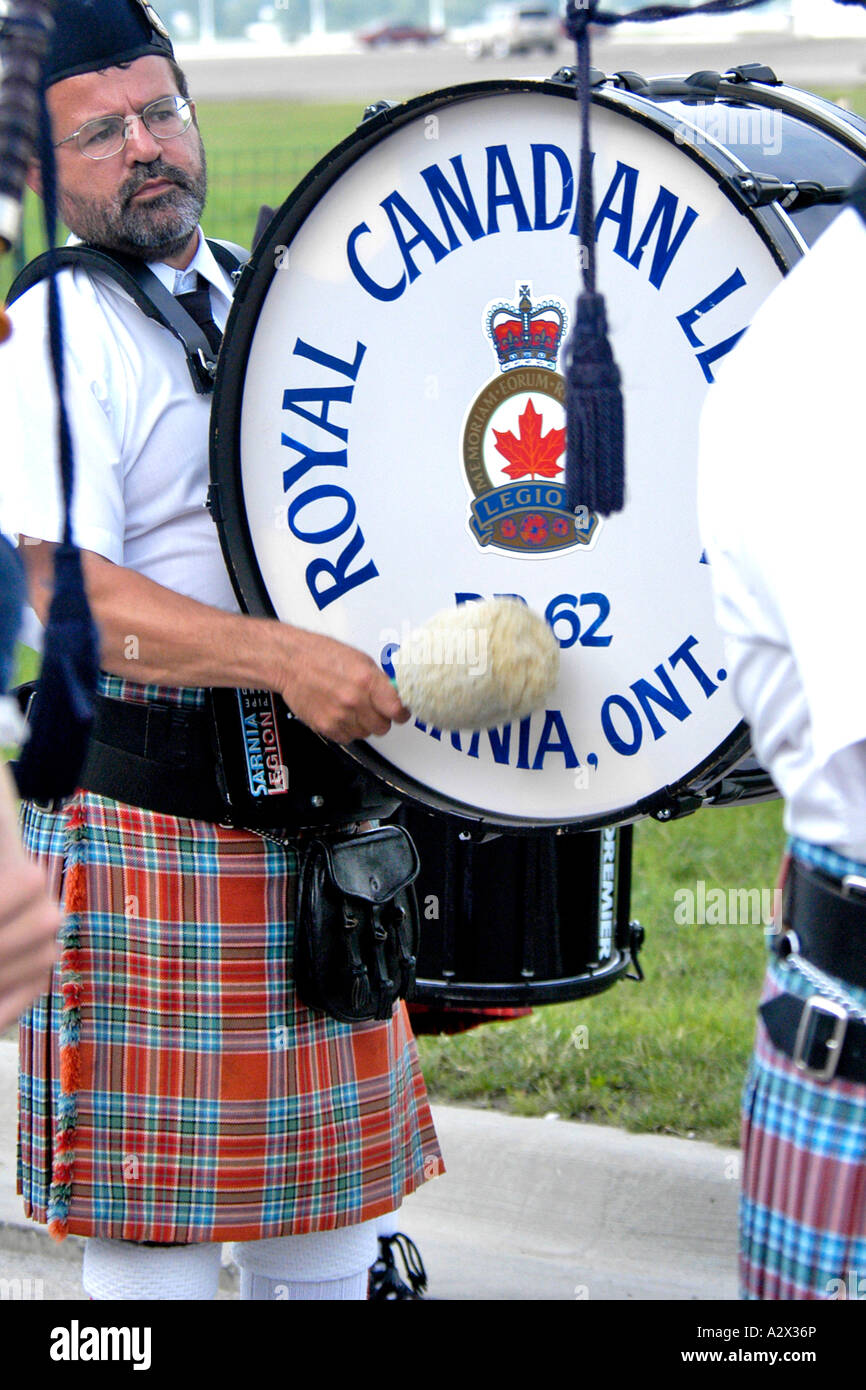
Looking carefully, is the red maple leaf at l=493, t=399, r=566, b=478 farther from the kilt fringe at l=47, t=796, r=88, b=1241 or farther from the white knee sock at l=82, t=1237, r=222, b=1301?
the white knee sock at l=82, t=1237, r=222, b=1301

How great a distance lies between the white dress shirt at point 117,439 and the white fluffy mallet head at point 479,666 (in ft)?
1.33

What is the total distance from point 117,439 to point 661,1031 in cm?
187

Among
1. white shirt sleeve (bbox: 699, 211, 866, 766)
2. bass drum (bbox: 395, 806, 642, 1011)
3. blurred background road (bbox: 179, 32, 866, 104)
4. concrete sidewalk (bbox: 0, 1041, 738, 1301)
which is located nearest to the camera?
white shirt sleeve (bbox: 699, 211, 866, 766)

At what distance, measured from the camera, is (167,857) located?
201 centimetres

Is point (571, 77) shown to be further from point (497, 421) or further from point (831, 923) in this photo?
point (831, 923)

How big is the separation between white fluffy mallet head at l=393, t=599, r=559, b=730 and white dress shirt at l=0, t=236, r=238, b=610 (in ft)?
1.33

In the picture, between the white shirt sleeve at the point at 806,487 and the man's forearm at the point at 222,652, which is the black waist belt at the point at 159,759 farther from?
the white shirt sleeve at the point at 806,487

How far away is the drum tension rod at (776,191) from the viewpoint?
5.24 ft

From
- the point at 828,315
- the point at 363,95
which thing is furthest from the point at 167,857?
the point at 363,95

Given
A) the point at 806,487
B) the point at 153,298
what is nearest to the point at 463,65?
the point at 153,298

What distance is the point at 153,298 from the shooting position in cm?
192

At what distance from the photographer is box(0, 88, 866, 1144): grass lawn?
A: 3.12m

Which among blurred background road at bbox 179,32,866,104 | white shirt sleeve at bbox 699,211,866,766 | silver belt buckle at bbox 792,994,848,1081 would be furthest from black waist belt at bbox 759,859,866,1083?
blurred background road at bbox 179,32,866,104
